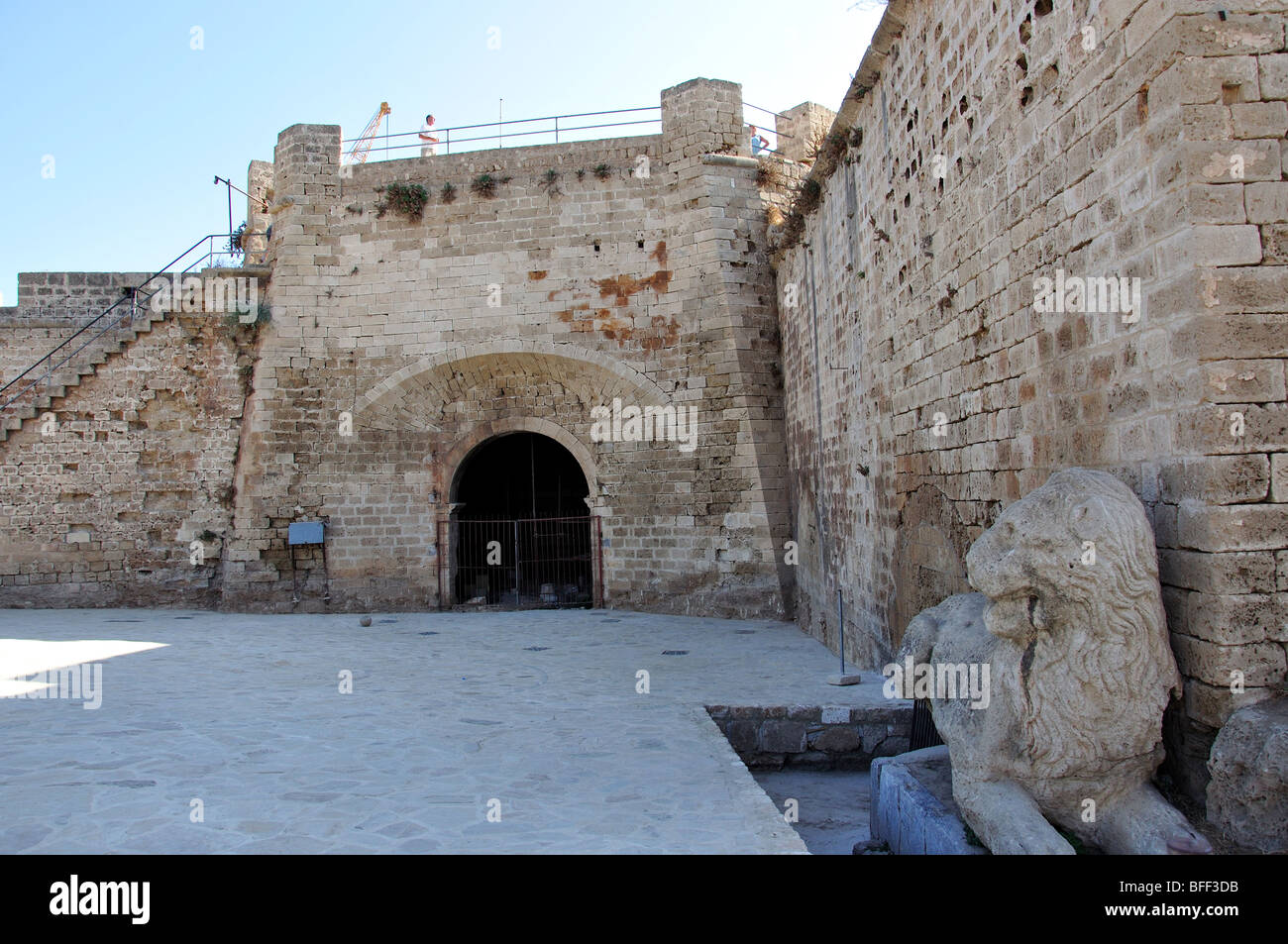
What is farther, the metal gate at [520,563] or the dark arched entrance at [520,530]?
the dark arched entrance at [520,530]

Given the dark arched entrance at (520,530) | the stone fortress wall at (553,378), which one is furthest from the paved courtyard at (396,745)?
the dark arched entrance at (520,530)

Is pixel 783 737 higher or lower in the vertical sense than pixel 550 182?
lower

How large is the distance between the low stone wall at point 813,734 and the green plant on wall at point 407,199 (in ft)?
31.0

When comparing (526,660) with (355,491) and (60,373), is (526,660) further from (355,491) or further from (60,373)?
(60,373)

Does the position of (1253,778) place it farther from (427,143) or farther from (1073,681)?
(427,143)

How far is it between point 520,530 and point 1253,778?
520 inches

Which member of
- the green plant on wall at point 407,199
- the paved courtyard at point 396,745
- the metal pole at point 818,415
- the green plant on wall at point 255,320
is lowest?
the paved courtyard at point 396,745

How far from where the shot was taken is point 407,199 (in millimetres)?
13211

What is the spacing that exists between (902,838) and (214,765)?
3.59m

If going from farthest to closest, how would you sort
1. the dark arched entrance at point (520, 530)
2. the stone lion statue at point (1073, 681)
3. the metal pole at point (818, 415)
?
1. the dark arched entrance at point (520, 530)
2. the metal pole at point (818, 415)
3. the stone lion statue at point (1073, 681)

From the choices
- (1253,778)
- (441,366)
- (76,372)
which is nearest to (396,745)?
(1253,778)

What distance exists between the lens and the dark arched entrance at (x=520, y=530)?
45.9 ft

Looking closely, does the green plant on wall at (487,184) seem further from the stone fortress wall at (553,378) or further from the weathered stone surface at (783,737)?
the weathered stone surface at (783,737)

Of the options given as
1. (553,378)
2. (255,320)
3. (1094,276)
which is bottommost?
(1094,276)
